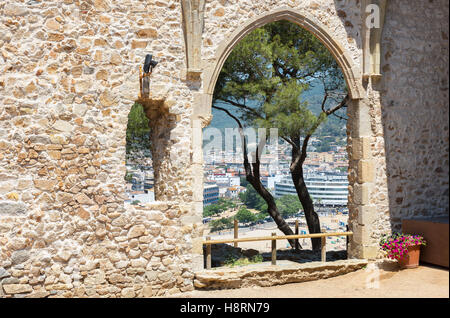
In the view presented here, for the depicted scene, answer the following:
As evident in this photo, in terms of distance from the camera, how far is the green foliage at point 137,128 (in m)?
12.3

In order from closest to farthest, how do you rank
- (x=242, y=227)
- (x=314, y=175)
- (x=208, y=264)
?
(x=208, y=264) → (x=314, y=175) → (x=242, y=227)

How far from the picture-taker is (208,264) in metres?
6.44

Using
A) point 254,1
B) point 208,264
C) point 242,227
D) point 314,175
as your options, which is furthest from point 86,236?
point 242,227

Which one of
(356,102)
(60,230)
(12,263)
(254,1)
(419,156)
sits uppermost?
(254,1)

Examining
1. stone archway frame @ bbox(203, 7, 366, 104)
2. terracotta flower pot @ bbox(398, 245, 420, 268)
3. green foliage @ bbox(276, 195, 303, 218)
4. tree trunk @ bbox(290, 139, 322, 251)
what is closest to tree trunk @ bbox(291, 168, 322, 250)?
tree trunk @ bbox(290, 139, 322, 251)

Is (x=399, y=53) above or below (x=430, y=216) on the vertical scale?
above

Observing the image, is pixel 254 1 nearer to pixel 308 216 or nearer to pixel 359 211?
pixel 359 211

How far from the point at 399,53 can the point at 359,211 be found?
2.70 m

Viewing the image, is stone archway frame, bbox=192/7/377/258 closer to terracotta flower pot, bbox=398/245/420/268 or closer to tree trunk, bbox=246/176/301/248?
terracotta flower pot, bbox=398/245/420/268

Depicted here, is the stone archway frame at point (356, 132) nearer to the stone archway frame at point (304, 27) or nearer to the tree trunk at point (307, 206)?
the stone archway frame at point (304, 27)

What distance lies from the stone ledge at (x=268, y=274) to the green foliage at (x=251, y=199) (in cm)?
2610

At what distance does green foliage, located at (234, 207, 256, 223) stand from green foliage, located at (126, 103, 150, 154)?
59.1 ft

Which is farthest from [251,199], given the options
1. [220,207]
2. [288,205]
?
[288,205]

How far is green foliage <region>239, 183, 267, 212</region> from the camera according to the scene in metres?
33.6
